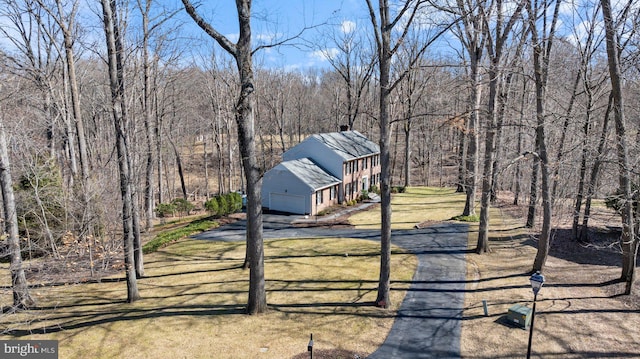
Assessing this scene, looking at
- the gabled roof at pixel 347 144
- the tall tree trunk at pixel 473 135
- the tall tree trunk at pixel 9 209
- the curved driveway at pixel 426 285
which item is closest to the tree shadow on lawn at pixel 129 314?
the tall tree trunk at pixel 9 209

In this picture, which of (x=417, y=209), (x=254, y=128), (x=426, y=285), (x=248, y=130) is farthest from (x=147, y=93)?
(x=417, y=209)

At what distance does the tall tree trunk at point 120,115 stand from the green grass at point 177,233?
23.4ft

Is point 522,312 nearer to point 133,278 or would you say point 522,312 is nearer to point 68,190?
point 133,278

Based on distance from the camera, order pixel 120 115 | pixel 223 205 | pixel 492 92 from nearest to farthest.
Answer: pixel 120 115 < pixel 492 92 < pixel 223 205

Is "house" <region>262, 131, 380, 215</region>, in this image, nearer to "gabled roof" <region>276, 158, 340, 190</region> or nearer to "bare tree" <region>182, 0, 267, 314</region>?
"gabled roof" <region>276, 158, 340, 190</region>

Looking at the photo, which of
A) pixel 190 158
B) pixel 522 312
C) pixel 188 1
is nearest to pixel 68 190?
pixel 188 1

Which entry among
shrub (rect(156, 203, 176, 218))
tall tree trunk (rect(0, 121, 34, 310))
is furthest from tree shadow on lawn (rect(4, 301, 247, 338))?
shrub (rect(156, 203, 176, 218))

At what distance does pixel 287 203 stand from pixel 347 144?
861 centimetres

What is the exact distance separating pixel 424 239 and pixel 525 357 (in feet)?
35.3

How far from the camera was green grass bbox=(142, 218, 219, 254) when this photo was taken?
19325mm

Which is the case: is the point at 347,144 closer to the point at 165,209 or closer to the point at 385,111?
the point at 165,209

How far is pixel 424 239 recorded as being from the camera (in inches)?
776

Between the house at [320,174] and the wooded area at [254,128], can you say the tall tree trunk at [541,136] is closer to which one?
→ the wooded area at [254,128]

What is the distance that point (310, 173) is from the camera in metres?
28.6
